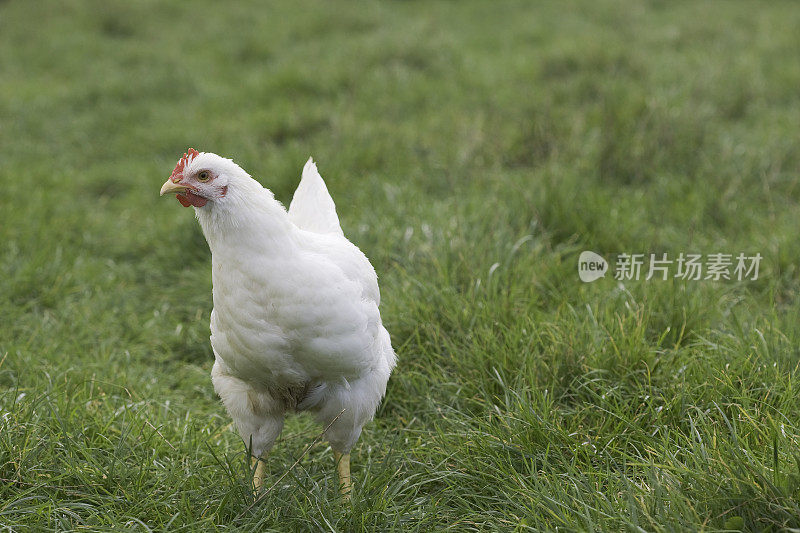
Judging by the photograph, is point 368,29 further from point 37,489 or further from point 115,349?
point 37,489

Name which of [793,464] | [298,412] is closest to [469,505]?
[298,412]

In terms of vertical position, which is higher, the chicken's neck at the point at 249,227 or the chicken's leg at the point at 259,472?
the chicken's neck at the point at 249,227

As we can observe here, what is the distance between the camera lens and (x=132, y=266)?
4.50m

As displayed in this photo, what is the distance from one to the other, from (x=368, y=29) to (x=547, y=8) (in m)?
2.39

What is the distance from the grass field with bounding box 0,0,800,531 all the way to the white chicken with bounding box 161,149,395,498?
1.17 feet

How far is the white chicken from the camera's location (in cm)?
218

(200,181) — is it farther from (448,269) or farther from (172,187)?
(448,269)

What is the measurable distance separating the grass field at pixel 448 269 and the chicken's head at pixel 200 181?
940 mm

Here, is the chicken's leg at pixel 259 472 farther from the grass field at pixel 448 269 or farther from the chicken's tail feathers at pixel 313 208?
the chicken's tail feathers at pixel 313 208

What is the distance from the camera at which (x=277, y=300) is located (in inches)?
85.3

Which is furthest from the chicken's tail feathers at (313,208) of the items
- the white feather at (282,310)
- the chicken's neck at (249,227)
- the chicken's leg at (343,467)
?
the chicken's leg at (343,467)

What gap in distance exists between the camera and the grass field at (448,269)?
Answer: 91.6 inches

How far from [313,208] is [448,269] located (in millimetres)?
879

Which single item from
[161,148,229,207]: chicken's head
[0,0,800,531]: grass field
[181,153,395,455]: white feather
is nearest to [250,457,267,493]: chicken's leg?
[0,0,800,531]: grass field
